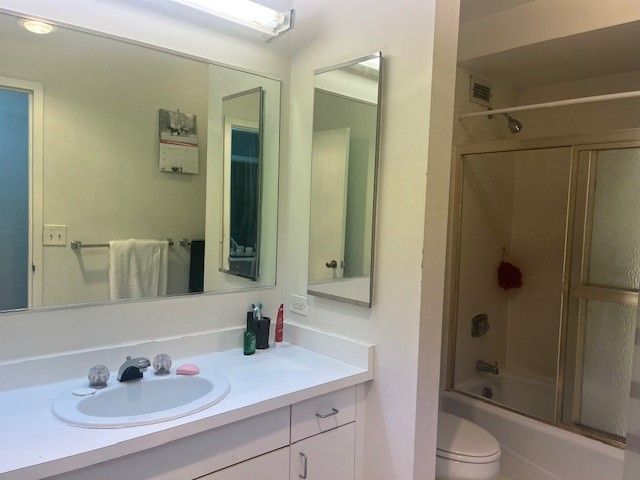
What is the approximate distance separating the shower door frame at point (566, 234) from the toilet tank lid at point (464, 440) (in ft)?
2.04

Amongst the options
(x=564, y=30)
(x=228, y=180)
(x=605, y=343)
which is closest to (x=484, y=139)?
(x=564, y=30)

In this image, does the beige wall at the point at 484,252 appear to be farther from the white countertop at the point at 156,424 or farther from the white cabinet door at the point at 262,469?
the white cabinet door at the point at 262,469

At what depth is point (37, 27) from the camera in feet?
4.41

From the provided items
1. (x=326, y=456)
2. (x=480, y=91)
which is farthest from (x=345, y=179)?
(x=480, y=91)

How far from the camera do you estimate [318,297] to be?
1.80m

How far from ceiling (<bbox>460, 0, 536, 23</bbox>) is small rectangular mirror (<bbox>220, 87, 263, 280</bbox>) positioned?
1.23 meters

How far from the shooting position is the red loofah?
3.05 metres

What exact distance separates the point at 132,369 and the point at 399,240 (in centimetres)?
95

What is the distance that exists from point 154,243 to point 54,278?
337mm

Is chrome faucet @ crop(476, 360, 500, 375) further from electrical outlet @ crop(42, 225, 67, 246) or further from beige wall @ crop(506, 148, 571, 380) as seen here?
electrical outlet @ crop(42, 225, 67, 246)

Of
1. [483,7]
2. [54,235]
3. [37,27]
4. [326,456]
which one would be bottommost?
[326,456]

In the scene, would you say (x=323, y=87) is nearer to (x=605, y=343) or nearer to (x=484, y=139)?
(x=484, y=139)

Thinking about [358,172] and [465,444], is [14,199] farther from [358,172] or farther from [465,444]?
[465,444]

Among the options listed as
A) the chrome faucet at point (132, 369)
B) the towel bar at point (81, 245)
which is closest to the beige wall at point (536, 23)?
the towel bar at point (81, 245)
